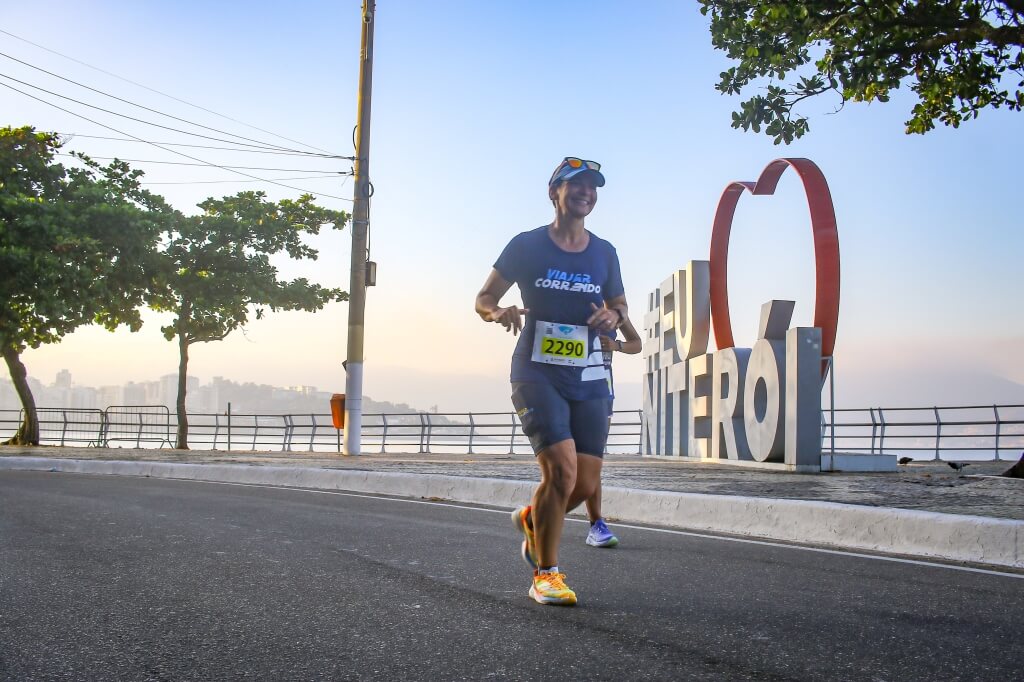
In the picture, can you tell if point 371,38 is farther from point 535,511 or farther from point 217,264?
point 535,511

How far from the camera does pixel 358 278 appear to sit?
2092 centimetres

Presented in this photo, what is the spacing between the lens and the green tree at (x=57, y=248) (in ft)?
85.6

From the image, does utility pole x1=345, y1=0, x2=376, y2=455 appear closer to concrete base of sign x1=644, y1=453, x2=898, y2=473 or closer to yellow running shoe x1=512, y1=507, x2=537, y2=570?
concrete base of sign x1=644, y1=453, x2=898, y2=473

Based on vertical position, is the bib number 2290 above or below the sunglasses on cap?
below

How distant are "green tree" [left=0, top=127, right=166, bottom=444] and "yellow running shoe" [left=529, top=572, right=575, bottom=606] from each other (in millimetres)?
24010

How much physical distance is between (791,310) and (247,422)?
2133 cm

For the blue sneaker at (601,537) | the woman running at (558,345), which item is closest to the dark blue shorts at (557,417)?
the woman running at (558,345)

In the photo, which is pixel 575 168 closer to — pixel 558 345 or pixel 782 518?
pixel 558 345

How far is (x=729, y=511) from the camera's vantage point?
356 inches

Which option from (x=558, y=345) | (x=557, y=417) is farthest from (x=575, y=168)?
(x=557, y=417)

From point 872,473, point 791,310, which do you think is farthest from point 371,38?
point 872,473

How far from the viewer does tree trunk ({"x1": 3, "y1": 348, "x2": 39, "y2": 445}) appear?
29.9 metres

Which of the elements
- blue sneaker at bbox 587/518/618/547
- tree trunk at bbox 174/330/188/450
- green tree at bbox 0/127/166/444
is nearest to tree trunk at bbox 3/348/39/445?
green tree at bbox 0/127/166/444

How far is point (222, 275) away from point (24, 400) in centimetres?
694
